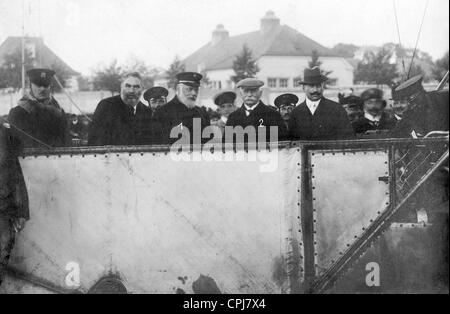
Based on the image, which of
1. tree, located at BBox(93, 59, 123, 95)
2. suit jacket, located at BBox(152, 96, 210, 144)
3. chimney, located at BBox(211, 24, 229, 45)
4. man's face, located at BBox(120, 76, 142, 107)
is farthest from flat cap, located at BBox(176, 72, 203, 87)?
tree, located at BBox(93, 59, 123, 95)

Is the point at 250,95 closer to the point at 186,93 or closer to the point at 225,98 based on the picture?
the point at 186,93

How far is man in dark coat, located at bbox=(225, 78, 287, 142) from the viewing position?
4.21 metres

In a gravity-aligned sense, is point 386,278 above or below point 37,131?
below

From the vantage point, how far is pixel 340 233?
3.32m

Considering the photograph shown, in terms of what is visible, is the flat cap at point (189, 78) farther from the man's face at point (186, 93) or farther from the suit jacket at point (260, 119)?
the suit jacket at point (260, 119)

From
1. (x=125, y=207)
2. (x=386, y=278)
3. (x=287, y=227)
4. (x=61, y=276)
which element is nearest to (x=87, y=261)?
(x=61, y=276)

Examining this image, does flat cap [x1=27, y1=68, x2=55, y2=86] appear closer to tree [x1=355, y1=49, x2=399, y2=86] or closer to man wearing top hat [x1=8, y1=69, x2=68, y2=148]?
man wearing top hat [x1=8, y1=69, x2=68, y2=148]

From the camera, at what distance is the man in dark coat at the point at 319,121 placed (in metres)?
4.28

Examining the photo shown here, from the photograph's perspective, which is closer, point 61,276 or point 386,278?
point 386,278

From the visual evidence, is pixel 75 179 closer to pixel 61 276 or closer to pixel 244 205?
pixel 61 276

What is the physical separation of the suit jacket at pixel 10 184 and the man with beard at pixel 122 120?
664 millimetres

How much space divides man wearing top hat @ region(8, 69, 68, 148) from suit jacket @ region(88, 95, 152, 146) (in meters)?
0.35

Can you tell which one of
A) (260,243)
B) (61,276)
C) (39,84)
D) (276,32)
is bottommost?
(61,276)
